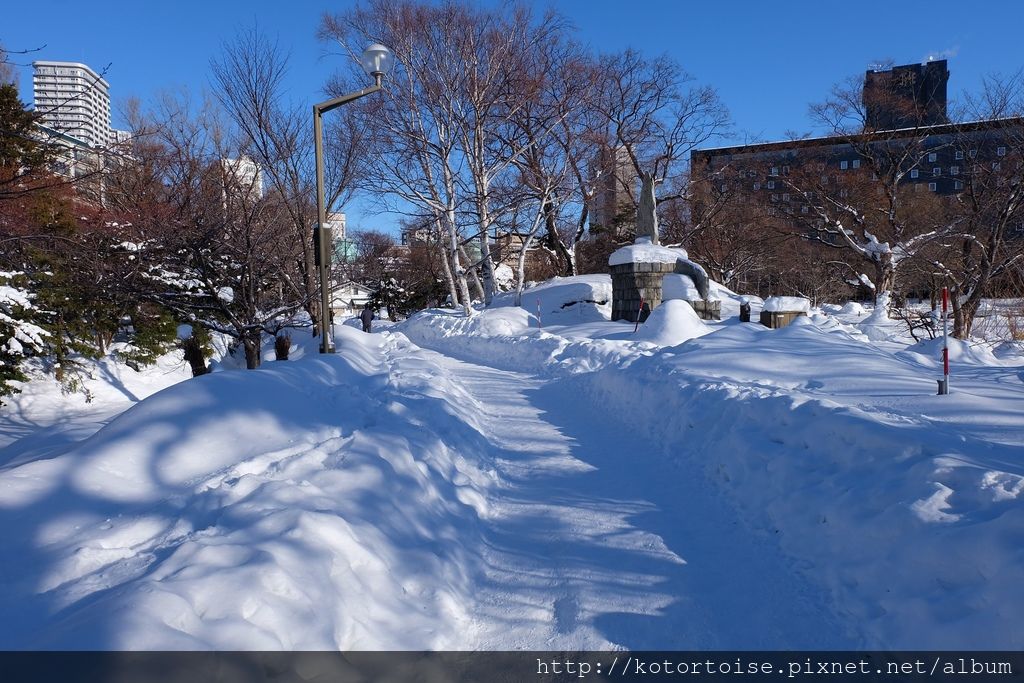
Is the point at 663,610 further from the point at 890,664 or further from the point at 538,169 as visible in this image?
the point at 538,169

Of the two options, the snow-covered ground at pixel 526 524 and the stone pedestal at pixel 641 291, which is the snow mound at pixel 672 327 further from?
the snow-covered ground at pixel 526 524

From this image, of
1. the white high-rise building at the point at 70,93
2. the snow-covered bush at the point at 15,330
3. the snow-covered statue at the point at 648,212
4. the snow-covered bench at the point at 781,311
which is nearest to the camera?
the white high-rise building at the point at 70,93

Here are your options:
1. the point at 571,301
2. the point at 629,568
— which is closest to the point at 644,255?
the point at 571,301

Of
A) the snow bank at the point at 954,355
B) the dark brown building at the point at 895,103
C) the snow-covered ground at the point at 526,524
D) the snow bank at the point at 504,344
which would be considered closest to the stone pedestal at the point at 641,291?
the snow bank at the point at 504,344

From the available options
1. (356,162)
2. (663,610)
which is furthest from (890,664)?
(356,162)

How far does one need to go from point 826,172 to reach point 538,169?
51.6ft

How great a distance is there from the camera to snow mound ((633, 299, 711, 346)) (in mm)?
14664

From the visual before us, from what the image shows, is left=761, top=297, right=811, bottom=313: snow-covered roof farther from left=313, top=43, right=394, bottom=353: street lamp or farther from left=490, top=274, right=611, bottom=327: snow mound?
left=313, top=43, right=394, bottom=353: street lamp

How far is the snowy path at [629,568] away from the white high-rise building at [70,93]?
611 cm

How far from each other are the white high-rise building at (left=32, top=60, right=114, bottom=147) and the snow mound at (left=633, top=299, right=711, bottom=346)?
11438mm

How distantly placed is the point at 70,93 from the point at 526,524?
678 centimetres

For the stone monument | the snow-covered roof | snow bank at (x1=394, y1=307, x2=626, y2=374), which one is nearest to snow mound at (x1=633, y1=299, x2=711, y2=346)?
snow bank at (x1=394, y1=307, x2=626, y2=374)

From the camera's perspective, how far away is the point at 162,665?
228 centimetres

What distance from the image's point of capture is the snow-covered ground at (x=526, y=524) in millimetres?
2984
